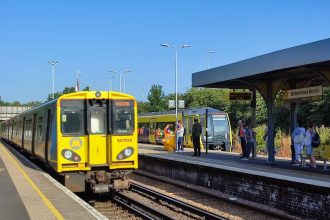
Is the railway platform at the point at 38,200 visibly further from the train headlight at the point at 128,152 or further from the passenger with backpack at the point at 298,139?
the passenger with backpack at the point at 298,139

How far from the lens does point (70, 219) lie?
8734mm

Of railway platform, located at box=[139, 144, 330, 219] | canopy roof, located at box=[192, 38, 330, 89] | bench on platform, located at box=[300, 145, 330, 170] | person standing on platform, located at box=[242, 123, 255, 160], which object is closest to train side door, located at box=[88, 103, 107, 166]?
railway platform, located at box=[139, 144, 330, 219]

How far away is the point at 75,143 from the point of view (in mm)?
13758

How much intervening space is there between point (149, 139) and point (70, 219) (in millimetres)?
34148

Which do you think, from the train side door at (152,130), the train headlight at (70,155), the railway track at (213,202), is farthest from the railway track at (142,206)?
the train side door at (152,130)

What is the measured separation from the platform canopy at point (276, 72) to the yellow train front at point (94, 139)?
4.56 metres

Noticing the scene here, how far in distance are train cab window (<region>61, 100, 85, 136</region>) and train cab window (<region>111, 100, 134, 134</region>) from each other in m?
0.91

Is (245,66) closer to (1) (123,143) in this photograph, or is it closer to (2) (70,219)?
(1) (123,143)

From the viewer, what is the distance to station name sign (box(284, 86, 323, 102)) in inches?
611

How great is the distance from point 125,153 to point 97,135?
97 centimetres

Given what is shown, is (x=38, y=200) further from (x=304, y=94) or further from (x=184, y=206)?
(x=304, y=94)

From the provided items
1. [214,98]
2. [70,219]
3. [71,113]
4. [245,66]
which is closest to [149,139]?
[214,98]

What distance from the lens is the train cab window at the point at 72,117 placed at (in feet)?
45.1

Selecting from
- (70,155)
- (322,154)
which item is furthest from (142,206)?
(322,154)
